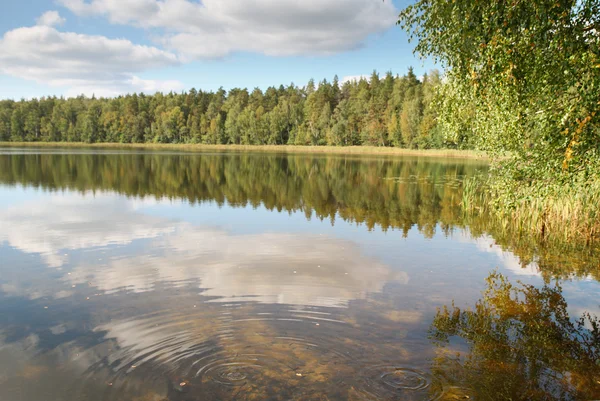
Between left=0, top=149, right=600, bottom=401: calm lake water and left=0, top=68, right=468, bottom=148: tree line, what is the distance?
71.9 metres

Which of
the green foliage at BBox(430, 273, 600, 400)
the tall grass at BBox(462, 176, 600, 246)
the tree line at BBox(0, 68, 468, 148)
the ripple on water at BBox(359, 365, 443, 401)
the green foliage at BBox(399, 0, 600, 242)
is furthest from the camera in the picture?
the tree line at BBox(0, 68, 468, 148)

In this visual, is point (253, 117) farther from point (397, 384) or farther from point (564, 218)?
point (397, 384)

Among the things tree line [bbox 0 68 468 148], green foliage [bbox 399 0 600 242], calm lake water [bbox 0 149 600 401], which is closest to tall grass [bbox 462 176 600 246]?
calm lake water [bbox 0 149 600 401]

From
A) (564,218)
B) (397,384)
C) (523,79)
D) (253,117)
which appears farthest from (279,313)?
(253,117)

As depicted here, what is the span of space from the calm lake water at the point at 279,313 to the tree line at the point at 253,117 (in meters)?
71.9

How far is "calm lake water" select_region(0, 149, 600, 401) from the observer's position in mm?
6215

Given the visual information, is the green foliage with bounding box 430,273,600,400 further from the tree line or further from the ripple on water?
the tree line

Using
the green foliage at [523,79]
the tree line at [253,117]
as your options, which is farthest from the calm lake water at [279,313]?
the tree line at [253,117]

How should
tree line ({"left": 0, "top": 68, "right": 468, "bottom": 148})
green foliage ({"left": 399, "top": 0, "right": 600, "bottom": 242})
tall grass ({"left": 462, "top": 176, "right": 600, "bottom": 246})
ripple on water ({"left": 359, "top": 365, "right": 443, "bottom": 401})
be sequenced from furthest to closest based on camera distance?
1. tree line ({"left": 0, "top": 68, "right": 468, "bottom": 148})
2. tall grass ({"left": 462, "top": 176, "right": 600, "bottom": 246})
3. green foliage ({"left": 399, "top": 0, "right": 600, "bottom": 242})
4. ripple on water ({"left": 359, "top": 365, "right": 443, "bottom": 401})

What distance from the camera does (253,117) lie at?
392 ft

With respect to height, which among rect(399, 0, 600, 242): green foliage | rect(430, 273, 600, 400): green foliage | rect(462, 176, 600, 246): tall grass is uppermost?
rect(399, 0, 600, 242): green foliage

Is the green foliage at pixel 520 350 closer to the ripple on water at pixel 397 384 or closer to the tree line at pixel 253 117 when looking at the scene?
the ripple on water at pixel 397 384

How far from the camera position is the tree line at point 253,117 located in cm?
9912

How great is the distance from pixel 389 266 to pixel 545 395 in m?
6.46
